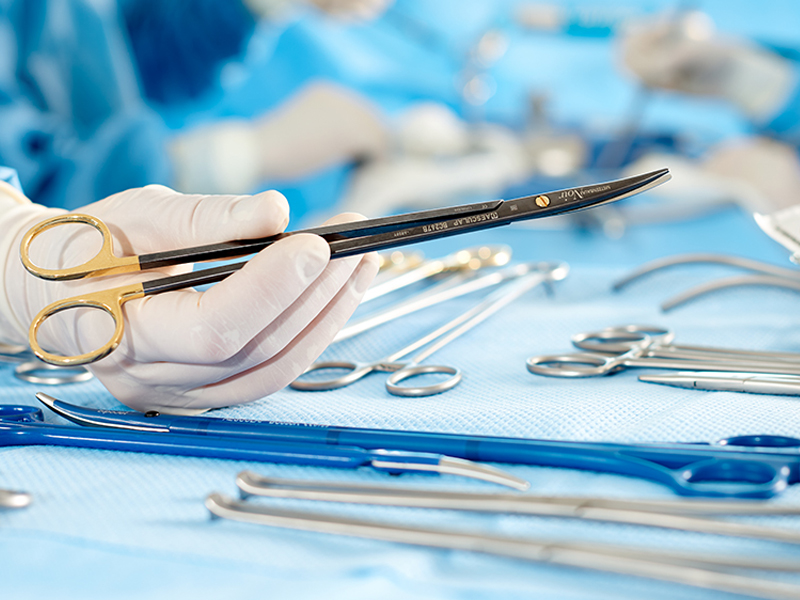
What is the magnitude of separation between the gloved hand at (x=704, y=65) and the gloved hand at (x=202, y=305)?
1.72 m

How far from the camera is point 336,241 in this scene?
0.41 m

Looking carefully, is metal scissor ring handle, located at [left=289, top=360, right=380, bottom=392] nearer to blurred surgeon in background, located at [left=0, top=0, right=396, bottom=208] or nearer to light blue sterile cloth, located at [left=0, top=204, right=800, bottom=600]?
light blue sterile cloth, located at [left=0, top=204, right=800, bottom=600]

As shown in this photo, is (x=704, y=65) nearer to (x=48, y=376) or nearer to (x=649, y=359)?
(x=649, y=359)

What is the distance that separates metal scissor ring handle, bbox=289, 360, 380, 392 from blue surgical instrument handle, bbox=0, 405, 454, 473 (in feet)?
0.43

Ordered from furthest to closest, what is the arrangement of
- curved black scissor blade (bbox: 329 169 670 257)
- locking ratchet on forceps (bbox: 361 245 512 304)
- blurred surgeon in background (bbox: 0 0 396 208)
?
1. blurred surgeon in background (bbox: 0 0 396 208)
2. locking ratchet on forceps (bbox: 361 245 512 304)
3. curved black scissor blade (bbox: 329 169 670 257)

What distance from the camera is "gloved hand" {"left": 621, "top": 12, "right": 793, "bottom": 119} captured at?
182 centimetres

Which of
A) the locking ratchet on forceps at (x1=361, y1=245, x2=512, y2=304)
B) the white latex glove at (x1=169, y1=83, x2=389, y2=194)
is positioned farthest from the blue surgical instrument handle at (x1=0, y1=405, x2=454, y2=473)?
the white latex glove at (x1=169, y1=83, x2=389, y2=194)

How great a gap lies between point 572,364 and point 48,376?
0.46m

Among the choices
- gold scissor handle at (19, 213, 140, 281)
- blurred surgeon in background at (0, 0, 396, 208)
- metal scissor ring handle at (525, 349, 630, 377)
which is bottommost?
metal scissor ring handle at (525, 349, 630, 377)

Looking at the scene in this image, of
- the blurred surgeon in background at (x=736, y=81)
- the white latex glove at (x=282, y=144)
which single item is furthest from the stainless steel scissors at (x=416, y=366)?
the blurred surgeon in background at (x=736, y=81)

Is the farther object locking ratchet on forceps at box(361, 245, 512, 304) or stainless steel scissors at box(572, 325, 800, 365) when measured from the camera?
locking ratchet on forceps at box(361, 245, 512, 304)

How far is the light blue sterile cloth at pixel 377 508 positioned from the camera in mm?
282

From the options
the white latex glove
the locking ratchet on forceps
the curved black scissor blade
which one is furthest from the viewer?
the white latex glove

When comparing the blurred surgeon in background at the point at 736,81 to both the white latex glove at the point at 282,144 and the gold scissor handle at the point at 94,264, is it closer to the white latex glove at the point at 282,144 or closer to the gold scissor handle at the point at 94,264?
the white latex glove at the point at 282,144
